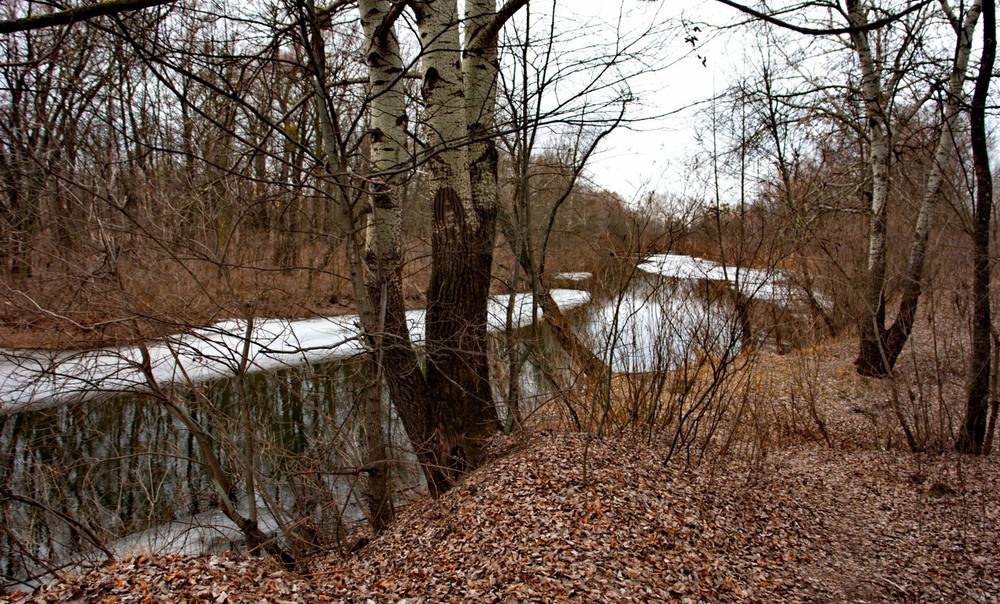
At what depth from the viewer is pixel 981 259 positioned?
167 inches

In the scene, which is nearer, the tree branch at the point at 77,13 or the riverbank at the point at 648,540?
the tree branch at the point at 77,13

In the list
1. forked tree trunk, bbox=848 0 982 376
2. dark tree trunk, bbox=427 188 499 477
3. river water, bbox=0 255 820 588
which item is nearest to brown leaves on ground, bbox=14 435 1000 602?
dark tree trunk, bbox=427 188 499 477

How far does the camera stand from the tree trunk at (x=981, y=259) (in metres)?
4.09

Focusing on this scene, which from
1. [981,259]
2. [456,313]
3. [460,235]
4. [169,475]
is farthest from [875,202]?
[169,475]

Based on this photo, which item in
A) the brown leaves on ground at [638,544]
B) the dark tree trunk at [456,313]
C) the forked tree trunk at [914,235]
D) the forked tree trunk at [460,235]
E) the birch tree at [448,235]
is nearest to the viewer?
the brown leaves on ground at [638,544]

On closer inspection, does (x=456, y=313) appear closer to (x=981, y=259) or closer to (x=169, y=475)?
(x=981, y=259)

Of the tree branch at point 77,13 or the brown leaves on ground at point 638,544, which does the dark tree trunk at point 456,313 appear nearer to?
the brown leaves on ground at point 638,544

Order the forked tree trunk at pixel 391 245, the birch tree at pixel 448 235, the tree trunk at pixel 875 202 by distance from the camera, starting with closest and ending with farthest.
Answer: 1. the forked tree trunk at pixel 391 245
2. the birch tree at pixel 448 235
3. the tree trunk at pixel 875 202

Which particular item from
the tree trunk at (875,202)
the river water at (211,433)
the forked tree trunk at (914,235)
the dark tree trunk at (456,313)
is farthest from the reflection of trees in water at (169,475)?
the tree trunk at (875,202)

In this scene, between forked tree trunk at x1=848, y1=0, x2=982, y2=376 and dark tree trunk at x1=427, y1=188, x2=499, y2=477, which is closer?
dark tree trunk at x1=427, y1=188, x2=499, y2=477

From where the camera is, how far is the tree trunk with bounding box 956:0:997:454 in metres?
4.09

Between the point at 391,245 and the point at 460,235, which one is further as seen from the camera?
the point at 460,235

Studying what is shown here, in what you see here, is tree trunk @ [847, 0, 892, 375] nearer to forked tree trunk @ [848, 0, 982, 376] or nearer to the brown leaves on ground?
forked tree trunk @ [848, 0, 982, 376]

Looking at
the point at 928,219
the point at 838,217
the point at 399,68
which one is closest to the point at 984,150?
the point at 928,219
